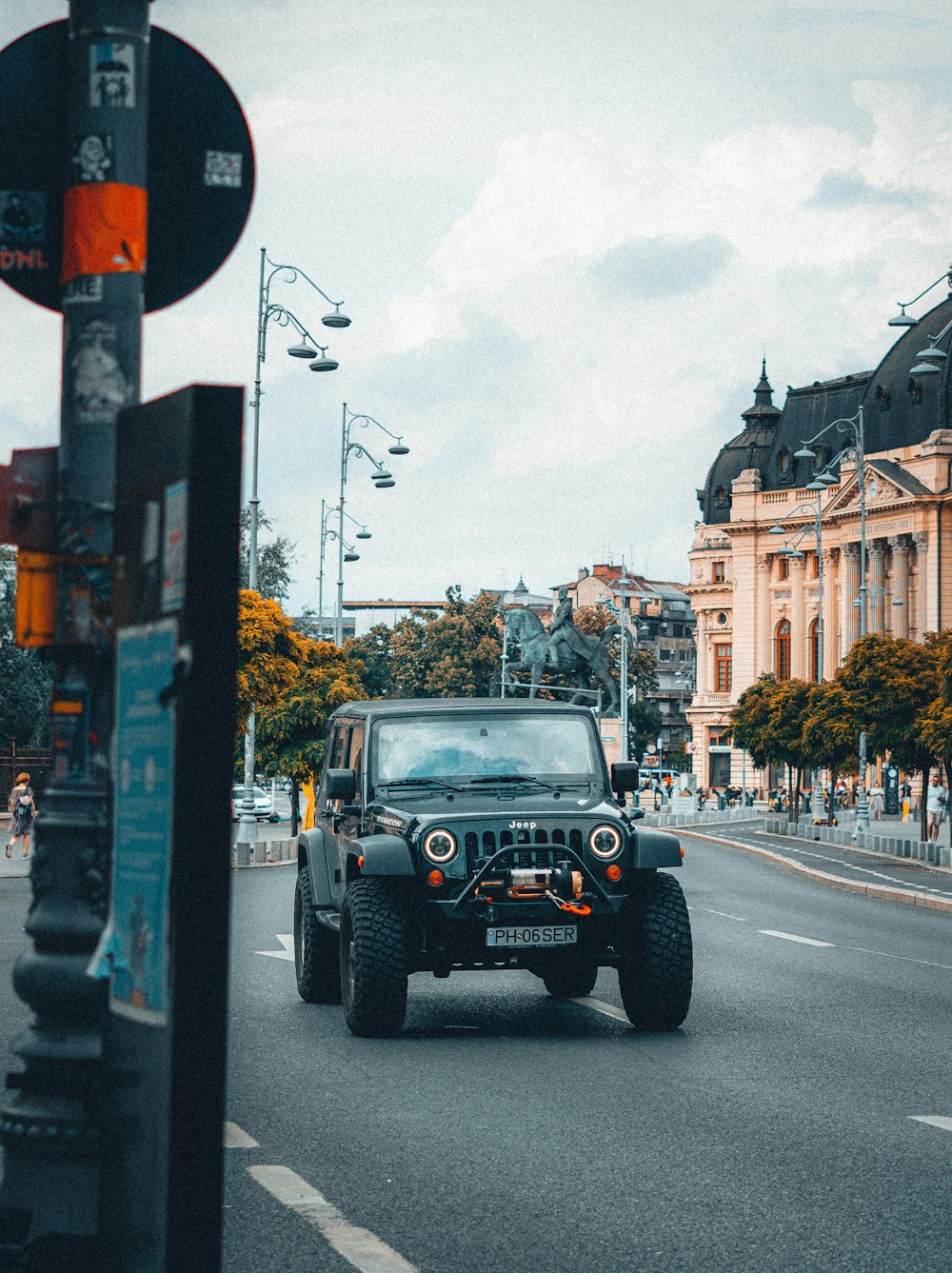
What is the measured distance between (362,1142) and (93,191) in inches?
199

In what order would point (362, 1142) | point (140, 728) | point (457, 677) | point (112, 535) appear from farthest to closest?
point (457, 677) < point (362, 1142) < point (112, 535) < point (140, 728)

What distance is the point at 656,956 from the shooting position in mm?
12508

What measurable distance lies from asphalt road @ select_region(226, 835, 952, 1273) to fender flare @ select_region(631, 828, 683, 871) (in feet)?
3.38

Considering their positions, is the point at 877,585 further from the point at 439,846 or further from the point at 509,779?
the point at 439,846

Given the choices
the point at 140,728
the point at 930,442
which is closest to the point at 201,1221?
the point at 140,728

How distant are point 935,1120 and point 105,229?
6254mm

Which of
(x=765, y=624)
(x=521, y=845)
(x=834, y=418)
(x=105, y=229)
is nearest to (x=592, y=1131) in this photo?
(x=521, y=845)

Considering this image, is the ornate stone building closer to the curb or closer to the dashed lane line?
the curb

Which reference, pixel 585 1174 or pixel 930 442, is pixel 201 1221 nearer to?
pixel 585 1174

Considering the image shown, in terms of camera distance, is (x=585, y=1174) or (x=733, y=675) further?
(x=733, y=675)

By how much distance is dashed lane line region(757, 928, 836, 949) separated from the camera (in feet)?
67.0

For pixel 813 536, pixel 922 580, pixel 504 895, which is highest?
pixel 813 536

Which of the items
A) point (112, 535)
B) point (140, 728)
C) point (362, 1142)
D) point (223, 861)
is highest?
point (112, 535)

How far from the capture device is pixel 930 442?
329 feet
